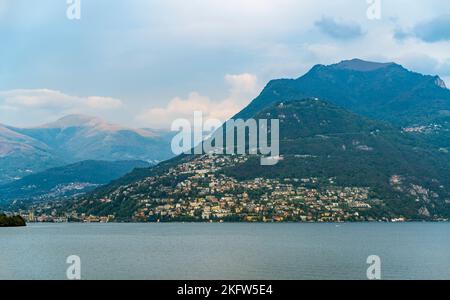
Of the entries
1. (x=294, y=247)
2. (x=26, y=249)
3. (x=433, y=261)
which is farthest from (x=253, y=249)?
(x=26, y=249)

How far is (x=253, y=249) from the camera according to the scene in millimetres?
121500

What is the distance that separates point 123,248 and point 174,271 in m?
44.4
